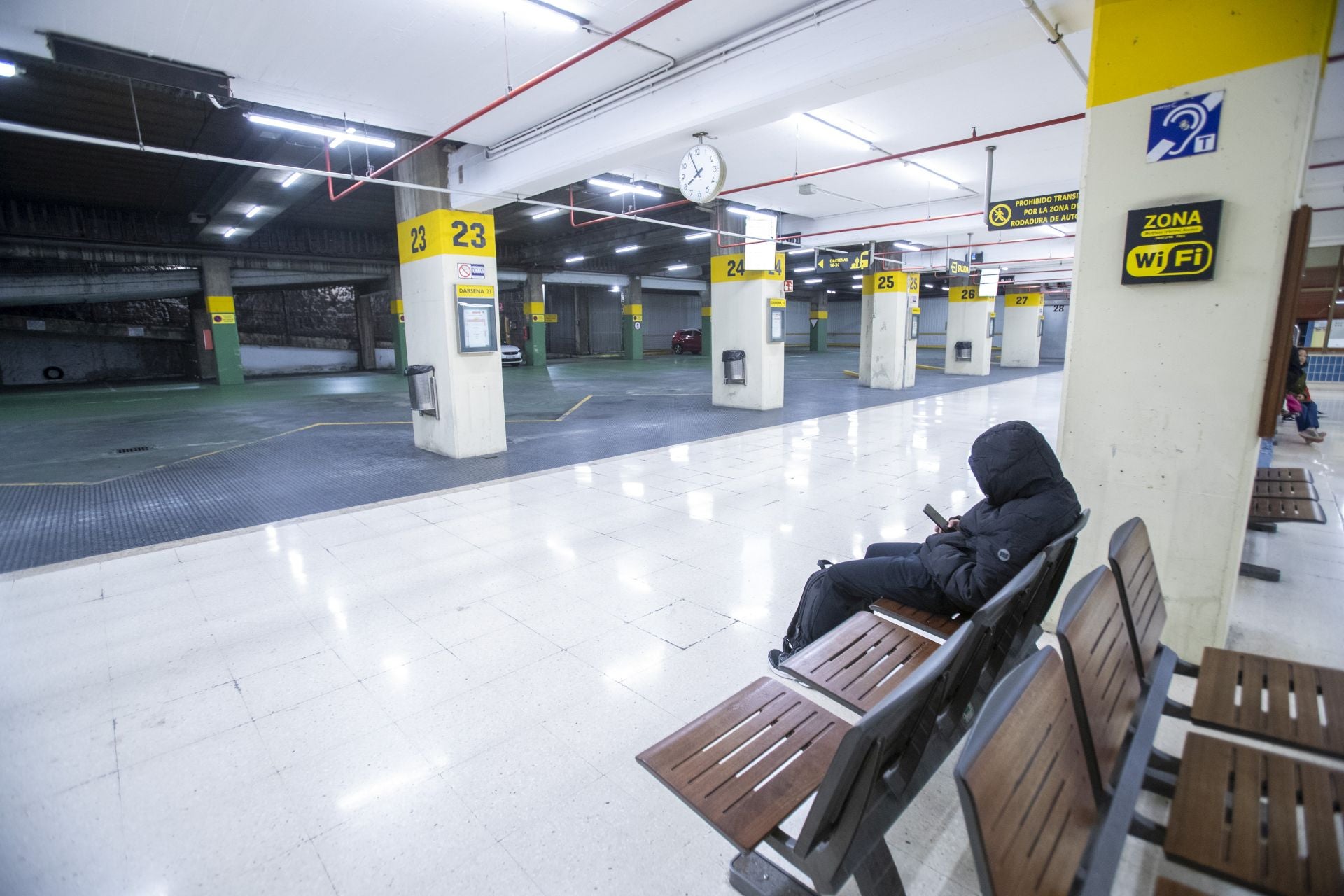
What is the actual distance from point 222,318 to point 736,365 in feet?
49.0

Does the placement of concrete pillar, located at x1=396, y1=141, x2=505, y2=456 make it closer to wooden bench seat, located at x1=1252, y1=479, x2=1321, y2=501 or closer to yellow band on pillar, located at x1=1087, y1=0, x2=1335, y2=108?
yellow band on pillar, located at x1=1087, y1=0, x2=1335, y2=108

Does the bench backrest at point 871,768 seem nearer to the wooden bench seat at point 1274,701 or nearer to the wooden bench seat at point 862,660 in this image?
the wooden bench seat at point 862,660

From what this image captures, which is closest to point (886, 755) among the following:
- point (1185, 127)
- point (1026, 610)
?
point (1026, 610)

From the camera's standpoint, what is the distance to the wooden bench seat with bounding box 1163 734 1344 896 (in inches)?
44.4

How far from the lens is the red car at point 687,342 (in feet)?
97.1

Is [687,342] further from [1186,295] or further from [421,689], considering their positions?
[421,689]

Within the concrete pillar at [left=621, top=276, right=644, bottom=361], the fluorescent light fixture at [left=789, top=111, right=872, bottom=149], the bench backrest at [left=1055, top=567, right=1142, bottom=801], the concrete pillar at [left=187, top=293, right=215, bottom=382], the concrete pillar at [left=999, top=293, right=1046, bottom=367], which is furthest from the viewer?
the concrete pillar at [left=621, top=276, right=644, bottom=361]

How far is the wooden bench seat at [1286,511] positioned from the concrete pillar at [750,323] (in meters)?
7.12

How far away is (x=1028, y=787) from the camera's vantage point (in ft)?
3.35

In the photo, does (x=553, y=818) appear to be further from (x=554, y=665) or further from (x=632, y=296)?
(x=632, y=296)

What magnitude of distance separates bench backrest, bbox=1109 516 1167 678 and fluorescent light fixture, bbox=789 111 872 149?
4.97 meters

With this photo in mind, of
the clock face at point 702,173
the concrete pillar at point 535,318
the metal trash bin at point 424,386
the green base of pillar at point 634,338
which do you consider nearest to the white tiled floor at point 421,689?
the metal trash bin at point 424,386

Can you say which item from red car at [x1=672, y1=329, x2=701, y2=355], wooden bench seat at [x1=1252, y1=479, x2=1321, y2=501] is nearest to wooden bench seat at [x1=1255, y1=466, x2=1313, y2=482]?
wooden bench seat at [x1=1252, y1=479, x2=1321, y2=501]

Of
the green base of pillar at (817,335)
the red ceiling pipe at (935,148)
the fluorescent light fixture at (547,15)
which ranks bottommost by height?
the green base of pillar at (817,335)
